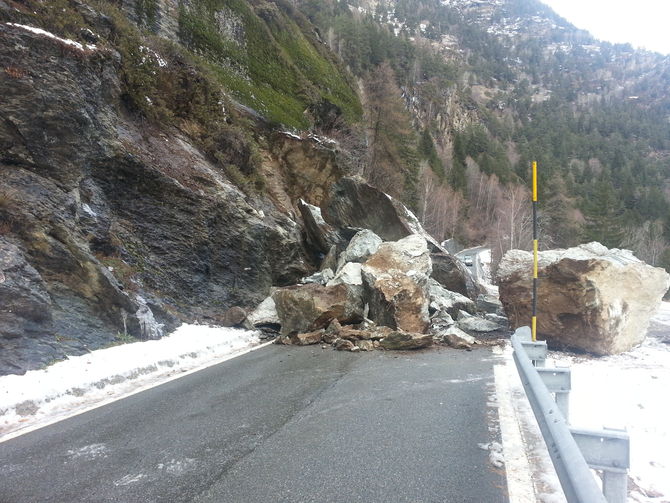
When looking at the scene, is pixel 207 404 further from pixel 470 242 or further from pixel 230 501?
pixel 470 242

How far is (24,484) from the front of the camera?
3045 millimetres

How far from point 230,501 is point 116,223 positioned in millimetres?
7941

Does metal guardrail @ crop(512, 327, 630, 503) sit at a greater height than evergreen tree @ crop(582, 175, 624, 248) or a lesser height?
lesser

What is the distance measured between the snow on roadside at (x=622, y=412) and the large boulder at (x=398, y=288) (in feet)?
7.82

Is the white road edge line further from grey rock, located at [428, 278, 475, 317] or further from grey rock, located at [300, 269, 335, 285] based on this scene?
grey rock, located at [428, 278, 475, 317]

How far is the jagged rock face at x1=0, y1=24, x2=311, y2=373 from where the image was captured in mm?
6754

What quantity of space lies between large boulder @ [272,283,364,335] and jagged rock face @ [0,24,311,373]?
1.86 metres

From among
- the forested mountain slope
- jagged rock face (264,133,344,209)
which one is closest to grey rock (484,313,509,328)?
jagged rock face (264,133,344,209)

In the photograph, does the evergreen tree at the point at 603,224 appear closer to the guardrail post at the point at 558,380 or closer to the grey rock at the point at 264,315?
the grey rock at the point at 264,315

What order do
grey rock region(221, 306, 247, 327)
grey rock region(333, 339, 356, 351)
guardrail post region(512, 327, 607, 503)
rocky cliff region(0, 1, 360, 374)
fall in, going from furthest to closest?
1. grey rock region(221, 306, 247, 327)
2. grey rock region(333, 339, 356, 351)
3. rocky cliff region(0, 1, 360, 374)
4. guardrail post region(512, 327, 607, 503)

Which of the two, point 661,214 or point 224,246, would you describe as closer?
point 224,246

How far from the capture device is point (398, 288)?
967cm

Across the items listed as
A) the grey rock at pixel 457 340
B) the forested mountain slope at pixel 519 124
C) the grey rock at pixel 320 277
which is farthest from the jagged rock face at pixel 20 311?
the forested mountain slope at pixel 519 124

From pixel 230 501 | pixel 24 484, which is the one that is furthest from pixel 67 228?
pixel 230 501
